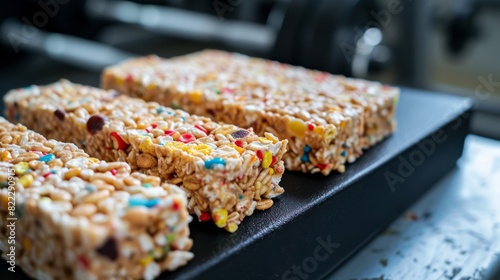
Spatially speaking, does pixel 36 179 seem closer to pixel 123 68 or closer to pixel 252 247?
pixel 252 247

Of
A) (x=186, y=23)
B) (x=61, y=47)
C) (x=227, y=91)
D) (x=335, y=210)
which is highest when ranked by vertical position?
(x=227, y=91)

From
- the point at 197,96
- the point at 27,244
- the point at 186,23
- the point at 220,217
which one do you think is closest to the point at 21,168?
the point at 27,244

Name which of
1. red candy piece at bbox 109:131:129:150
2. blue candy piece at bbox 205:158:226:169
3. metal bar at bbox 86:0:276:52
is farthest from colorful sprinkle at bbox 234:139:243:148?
metal bar at bbox 86:0:276:52

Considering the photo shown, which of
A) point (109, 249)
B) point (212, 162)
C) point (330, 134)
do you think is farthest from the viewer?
point (330, 134)

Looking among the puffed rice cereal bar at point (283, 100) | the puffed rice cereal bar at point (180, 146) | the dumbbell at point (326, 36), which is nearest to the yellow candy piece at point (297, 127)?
the puffed rice cereal bar at point (283, 100)

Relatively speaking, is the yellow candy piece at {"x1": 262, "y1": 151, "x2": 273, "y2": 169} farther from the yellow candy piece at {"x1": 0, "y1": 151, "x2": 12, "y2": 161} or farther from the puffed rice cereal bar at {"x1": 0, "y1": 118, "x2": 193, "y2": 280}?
the yellow candy piece at {"x1": 0, "y1": 151, "x2": 12, "y2": 161}

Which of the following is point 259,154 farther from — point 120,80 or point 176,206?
point 120,80
